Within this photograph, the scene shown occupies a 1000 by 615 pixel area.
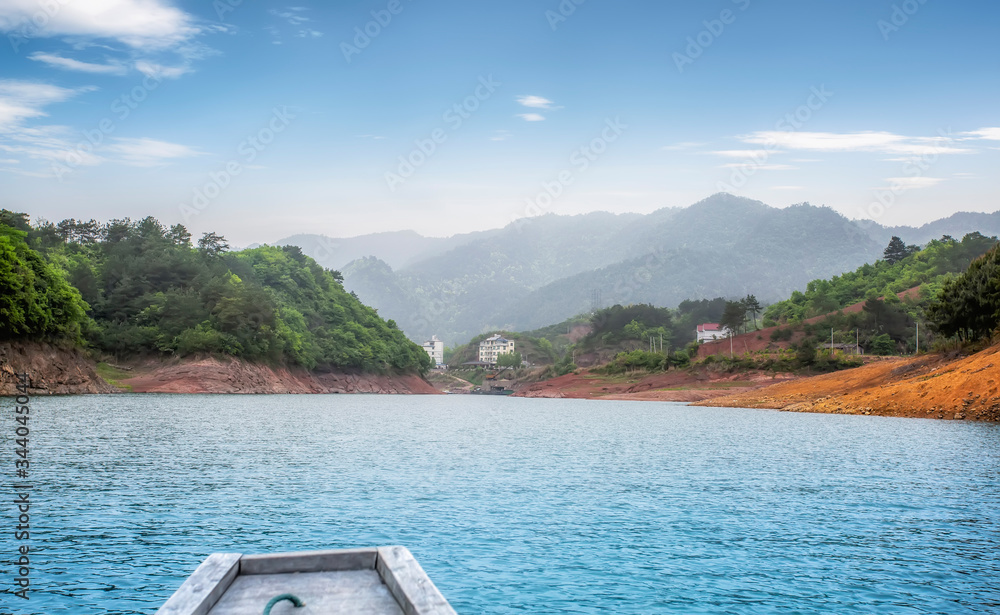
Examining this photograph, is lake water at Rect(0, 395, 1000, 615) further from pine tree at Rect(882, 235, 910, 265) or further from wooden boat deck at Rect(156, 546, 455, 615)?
pine tree at Rect(882, 235, 910, 265)

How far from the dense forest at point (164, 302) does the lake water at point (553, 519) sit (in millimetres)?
62485

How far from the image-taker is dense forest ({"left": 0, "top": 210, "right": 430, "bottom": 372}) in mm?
91000

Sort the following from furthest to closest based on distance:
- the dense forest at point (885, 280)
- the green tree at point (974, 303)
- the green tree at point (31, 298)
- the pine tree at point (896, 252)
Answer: the pine tree at point (896, 252), the dense forest at point (885, 280), the green tree at point (31, 298), the green tree at point (974, 303)

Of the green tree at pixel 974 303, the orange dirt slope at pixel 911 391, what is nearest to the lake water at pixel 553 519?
the orange dirt slope at pixel 911 391

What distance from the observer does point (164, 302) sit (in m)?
134

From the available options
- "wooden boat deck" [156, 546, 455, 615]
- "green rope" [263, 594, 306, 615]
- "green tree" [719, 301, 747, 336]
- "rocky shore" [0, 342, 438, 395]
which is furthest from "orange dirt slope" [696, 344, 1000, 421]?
"rocky shore" [0, 342, 438, 395]

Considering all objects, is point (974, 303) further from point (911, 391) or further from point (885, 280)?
point (885, 280)

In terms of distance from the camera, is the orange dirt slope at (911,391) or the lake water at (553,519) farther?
the orange dirt slope at (911,391)

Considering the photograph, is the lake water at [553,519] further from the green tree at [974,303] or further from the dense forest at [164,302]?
the dense forest at [164,302]

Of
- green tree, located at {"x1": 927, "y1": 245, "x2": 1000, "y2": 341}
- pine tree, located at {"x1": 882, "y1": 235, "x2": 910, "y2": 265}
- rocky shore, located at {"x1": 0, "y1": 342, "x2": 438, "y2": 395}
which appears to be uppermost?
pine tree, located at {"x1": 882, "y1": 235, "x2": 910, "y2": 265}

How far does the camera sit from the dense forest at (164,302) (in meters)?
91.0

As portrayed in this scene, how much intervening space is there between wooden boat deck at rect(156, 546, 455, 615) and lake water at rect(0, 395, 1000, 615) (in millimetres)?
4142

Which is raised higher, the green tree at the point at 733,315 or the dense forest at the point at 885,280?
the dense forest at the point at 885,280

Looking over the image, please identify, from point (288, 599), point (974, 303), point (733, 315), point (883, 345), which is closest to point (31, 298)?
point (288, 599)
